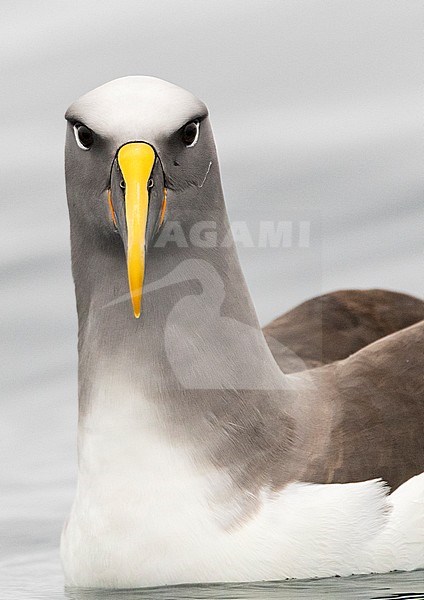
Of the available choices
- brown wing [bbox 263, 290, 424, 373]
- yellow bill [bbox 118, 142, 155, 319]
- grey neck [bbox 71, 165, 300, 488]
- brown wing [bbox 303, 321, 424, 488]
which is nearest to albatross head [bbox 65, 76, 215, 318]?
yellow bill [bbox 118, 142, 155, 319]

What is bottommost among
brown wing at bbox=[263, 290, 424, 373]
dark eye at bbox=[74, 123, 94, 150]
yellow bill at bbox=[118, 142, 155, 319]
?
brown wing at bbox=[263, 290, 424, 373]

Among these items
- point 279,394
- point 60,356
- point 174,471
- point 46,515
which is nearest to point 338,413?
point 279,394

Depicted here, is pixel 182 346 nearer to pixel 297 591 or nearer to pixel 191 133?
pixel 191 133

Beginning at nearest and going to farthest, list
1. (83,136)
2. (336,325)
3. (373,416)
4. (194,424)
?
(83,136)
(194,424)
(373,416)
(336,325)

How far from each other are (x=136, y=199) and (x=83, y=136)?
1.29ft

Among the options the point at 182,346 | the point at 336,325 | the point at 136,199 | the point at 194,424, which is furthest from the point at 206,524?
the point at 336,325

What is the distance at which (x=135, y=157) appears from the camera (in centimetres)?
537

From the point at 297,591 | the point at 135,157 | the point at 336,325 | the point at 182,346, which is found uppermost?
the point at 135,157

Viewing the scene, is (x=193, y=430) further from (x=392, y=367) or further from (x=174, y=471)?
(x=392, y=367)

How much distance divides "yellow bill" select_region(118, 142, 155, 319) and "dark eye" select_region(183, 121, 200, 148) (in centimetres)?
23

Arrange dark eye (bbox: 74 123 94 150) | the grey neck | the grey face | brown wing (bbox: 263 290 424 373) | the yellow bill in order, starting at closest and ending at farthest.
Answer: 1. the yellow bill
2. the grey face
3. dark eye (bbox: 74 123 94 150)
4. the grey neck
5. brown wing (bbox: 263 290 424 373)

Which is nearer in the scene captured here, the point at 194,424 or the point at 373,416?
the point at 194,424

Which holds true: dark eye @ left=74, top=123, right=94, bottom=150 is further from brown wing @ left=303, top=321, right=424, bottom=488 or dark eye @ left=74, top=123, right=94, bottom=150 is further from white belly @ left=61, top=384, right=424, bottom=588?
brown wing @ left=303, top=321, right=424, bottom=488

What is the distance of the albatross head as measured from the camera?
5.37 m
